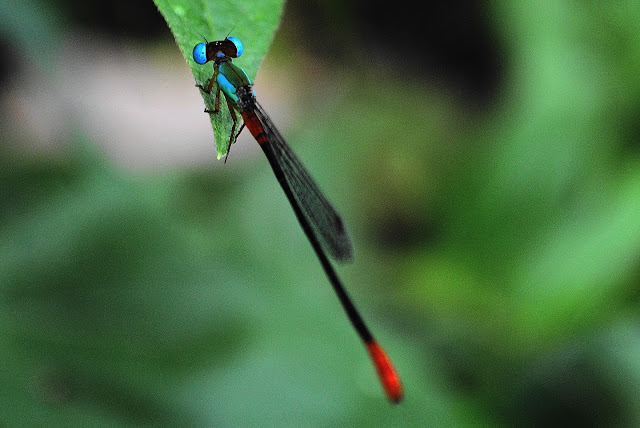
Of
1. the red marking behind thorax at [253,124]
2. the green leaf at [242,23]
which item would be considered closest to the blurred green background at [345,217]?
the red marking behind thorax at [253,124]

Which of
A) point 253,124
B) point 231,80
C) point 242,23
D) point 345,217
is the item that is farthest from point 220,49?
point 345,217

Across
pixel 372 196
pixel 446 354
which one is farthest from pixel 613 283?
pixel 372 196

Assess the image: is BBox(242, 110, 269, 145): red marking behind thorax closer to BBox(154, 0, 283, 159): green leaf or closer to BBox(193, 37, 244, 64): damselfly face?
BBox(193, 37, 244, 64): damselfly face

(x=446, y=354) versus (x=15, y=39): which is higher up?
(x=15, y=39)

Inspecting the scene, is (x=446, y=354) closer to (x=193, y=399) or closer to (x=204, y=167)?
(x=193, y=399)

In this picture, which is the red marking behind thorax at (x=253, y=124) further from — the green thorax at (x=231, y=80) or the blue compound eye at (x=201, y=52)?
the blue compound eye at (x=201, y=52)

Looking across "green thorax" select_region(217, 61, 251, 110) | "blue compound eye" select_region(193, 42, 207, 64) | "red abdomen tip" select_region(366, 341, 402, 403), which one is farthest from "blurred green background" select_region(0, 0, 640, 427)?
"blue compound eye" select_region(193, 42, 207, 64)
